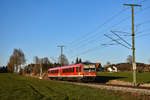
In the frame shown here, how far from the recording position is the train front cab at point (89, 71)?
114 ft

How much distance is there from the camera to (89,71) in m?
35.0

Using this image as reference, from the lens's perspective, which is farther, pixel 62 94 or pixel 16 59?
pixel 16 59

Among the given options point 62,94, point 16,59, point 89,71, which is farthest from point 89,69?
point 16,59

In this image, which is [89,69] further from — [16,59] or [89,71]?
[16,59]

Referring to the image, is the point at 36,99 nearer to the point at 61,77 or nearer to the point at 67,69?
the point at 67,69

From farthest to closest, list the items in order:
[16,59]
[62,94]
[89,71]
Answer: [16,59]
[89,71]
[62,94]

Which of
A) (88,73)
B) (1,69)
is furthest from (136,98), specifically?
(1,69)

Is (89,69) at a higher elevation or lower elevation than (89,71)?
higher

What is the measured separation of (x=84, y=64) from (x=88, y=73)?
1525 mm

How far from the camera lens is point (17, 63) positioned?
408 feet

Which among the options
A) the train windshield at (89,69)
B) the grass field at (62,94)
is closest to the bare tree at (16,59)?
the train windshield at (89,69)

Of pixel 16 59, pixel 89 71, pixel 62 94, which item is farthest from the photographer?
pixel 16 59

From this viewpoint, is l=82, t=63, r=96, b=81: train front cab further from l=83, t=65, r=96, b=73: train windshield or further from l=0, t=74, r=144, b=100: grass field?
l=0, t=74, r=144, b=100: grass field

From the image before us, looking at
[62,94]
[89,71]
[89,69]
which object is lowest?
[62,94]
